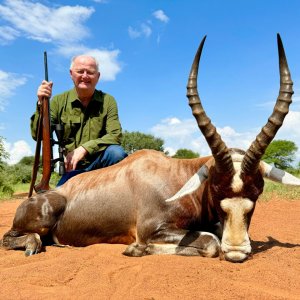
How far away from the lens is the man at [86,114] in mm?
7391

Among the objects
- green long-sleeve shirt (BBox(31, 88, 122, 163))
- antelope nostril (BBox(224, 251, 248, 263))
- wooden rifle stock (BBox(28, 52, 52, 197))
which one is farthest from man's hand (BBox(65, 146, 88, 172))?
antelope nostril (BBox(224, 251, 248, 263))

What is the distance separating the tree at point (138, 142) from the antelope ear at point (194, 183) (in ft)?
139

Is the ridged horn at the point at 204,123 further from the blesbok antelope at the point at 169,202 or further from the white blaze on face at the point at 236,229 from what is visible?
the white blaze on face at the point at 236,229

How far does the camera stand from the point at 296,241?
595cm

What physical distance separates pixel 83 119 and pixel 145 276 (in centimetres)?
442

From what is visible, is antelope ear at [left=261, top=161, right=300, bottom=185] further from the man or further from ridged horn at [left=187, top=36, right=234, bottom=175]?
the man

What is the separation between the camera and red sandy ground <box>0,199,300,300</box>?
3.42 m

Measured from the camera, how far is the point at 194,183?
4953mm

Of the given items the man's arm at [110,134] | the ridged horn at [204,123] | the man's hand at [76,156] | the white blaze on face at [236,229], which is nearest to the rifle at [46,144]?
the man's hand at [76,156]

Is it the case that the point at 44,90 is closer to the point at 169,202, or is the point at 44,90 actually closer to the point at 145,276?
the point at 169,202

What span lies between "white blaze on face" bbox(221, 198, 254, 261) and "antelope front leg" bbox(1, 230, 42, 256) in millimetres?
2468

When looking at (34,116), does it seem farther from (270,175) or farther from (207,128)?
(270,175)

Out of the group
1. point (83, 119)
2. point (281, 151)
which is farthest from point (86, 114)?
point (281, 151)

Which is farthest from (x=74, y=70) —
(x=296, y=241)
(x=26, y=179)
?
(x=26, y=179)
